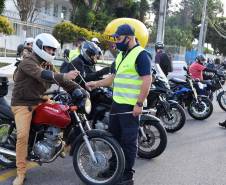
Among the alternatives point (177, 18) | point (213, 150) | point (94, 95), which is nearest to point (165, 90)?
point (213, 150)

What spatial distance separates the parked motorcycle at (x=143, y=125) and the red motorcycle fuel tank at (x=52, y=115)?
4.80ft

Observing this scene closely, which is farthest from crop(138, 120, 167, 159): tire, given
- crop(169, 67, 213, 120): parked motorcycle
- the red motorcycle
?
crop(169, 67, 213, 120): parked motorcycle

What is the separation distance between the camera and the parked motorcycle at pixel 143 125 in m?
6.67

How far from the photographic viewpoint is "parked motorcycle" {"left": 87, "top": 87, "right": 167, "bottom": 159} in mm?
6672

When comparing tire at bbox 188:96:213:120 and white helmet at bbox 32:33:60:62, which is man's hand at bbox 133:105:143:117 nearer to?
white helmet at bbox 32:33:60:62

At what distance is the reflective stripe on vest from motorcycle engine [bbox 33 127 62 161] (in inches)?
33.1

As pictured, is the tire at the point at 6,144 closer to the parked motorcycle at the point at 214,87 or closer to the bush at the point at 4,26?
the parked motorcycle at the point at 214,87

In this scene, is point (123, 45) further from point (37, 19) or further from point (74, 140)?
point (37, 19)

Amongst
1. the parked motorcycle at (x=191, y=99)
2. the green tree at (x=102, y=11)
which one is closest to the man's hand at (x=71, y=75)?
the parked motorcycle at (x=191, y=99)

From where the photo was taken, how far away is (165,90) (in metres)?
8.45

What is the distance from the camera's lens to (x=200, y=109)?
1109 cm

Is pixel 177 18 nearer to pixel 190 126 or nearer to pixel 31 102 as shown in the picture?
pixel 190 126

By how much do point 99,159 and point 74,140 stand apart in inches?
16.3

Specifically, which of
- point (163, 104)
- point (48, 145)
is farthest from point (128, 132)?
point (163, 104)
